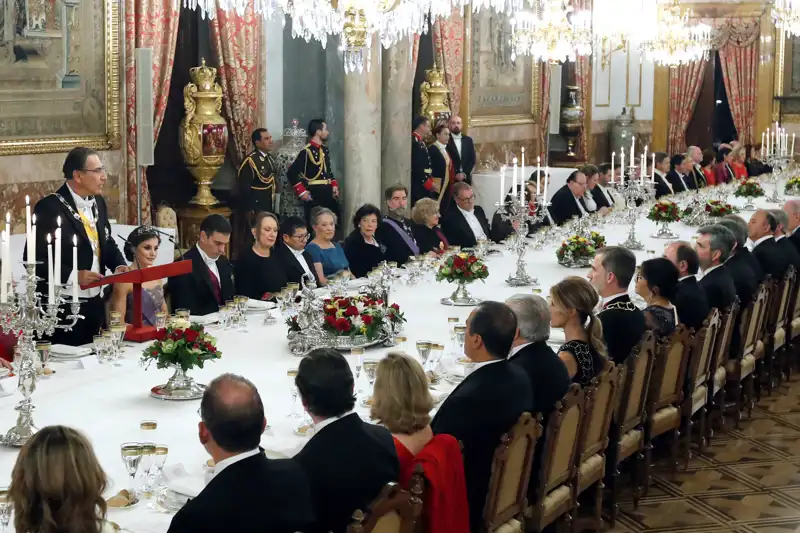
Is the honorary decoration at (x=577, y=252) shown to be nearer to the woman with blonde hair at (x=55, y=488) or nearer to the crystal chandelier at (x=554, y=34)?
the crystal chandelier at (x=554, y=34)

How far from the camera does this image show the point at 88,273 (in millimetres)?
5695

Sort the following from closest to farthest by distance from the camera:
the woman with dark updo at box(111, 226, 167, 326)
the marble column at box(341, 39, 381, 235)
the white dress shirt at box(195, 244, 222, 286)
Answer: the woman with dark updo at box(111, 226, 167, 326) < the white dress shirt at box(195, 244, 222, 286) < the marble column at box(341, 39, 381, 235)

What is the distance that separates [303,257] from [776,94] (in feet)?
45.4

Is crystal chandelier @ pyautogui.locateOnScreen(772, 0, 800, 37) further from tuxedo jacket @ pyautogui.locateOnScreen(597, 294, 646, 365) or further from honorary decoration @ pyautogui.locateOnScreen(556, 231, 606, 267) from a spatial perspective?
tuxedo jacket @ pyautogui.locateOnScreen(597, 294, 646, 365)

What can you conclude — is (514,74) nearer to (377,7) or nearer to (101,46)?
(101,46)

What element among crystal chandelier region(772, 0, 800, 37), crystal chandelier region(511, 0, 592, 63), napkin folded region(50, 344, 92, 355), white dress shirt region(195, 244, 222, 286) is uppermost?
crystal chandelier region(772, 0, 800, 37)

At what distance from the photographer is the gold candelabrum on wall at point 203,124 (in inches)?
403

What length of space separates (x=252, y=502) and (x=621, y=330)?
8.88 ft

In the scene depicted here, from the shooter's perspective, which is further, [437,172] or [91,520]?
[437,172]

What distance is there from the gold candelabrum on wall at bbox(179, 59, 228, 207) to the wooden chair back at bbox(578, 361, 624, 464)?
20.6ft

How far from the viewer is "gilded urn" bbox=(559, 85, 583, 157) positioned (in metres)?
17.3

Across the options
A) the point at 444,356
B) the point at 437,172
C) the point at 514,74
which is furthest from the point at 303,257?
the point at 514,74

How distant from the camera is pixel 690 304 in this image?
19.1 ft

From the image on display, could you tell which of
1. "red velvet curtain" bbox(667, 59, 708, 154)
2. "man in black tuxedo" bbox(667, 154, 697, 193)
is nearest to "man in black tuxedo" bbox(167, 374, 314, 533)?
"man in black tuxedo" bbox(667, 154, 697, 193)
